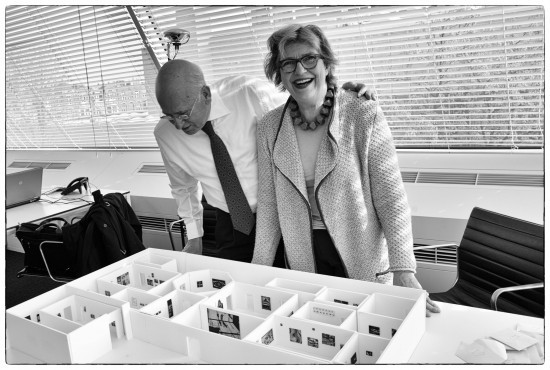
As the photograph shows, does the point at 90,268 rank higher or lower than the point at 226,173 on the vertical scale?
A: lower

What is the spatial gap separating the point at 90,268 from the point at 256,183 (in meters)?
1.66

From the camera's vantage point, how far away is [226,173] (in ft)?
7.04

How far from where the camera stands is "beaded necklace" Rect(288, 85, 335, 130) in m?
1.86

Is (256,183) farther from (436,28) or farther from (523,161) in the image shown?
(523,161)

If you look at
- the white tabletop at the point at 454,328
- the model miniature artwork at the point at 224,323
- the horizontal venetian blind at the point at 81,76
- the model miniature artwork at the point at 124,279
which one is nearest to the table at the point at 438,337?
the white tabletop at the point at 454,328

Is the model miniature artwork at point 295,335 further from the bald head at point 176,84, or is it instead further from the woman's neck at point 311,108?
the bald head at point 176,84

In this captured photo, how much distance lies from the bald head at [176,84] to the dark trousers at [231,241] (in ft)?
1.87

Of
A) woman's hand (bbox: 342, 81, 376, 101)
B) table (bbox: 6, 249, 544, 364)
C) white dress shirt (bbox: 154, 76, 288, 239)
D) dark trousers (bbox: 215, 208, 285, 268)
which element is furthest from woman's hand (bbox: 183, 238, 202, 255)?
woman's hand (bbox: 342, 81, 376, 101)

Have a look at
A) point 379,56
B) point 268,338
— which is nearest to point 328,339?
point 268,338

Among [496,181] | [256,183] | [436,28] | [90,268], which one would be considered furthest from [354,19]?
[90,268]

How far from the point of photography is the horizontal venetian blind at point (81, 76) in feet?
15.9

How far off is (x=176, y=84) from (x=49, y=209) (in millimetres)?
2543

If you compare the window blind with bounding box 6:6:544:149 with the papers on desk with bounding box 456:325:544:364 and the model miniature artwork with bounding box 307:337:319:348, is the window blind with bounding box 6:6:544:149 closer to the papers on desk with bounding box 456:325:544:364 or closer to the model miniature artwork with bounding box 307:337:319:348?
the papers on desk with bounding box 456:325:544:364

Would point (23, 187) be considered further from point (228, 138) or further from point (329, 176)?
point (329, 176)
